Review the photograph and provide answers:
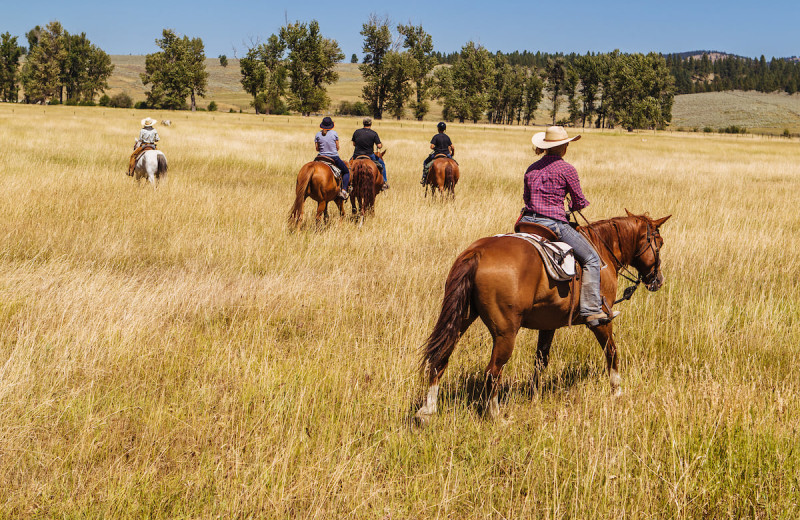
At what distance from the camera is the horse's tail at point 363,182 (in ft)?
39.3

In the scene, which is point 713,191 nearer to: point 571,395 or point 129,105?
point 571,395

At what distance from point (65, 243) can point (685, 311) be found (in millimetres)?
8726

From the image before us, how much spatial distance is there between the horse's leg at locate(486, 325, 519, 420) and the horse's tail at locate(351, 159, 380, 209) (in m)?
8.31

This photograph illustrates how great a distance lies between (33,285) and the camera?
6.44m

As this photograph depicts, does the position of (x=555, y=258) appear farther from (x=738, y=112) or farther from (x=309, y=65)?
(x=738, y=112)

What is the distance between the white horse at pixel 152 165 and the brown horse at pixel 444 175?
23.2 feet

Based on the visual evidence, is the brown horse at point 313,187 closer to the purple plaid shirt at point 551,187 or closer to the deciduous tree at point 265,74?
the purple plaid shirt at point 551,187

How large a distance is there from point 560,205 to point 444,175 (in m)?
10.4

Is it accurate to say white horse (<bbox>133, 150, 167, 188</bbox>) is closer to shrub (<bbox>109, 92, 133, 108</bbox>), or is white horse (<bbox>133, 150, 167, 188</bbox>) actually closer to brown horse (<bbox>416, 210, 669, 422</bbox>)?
brown horse (<bbox>416, 210, 669, 422</bbox>)

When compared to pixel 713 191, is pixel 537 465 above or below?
below

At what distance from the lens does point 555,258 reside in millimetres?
4117

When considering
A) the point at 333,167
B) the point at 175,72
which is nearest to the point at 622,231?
the point at 333,167

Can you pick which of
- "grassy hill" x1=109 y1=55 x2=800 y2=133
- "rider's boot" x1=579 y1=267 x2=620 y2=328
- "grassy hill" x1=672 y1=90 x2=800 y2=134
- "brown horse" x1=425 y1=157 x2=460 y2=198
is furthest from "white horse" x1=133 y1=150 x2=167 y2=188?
"grassy hill" x1=672 y1=90 x2=800 y2=134

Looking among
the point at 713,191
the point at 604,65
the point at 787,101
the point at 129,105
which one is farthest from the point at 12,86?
the point at 787,101
